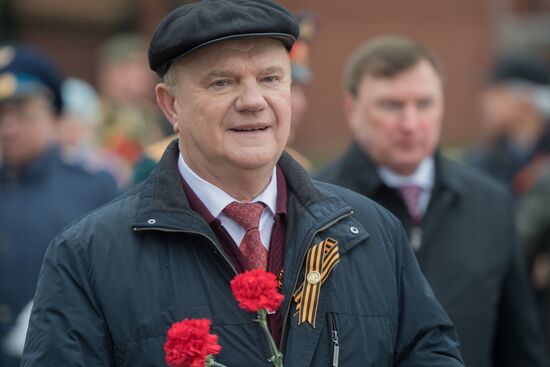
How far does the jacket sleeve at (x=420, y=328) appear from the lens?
11.8 feet

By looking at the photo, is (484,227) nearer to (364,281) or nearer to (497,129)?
(364,281)

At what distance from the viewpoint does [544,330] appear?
24.0 feet

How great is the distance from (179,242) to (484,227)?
7.98 feet

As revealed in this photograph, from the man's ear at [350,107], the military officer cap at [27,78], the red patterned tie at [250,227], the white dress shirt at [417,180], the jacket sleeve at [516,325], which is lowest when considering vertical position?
the jacket sleeve at [516,325]

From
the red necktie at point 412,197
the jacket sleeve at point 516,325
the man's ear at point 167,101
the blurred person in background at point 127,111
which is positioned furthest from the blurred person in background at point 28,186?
the man's ear at point 167,101

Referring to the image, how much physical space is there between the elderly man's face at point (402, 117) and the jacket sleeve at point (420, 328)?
77.8 inches

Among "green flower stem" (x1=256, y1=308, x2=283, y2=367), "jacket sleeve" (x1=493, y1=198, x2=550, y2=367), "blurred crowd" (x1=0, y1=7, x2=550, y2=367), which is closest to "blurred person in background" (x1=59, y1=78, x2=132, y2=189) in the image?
"blurred crowd" (x1=0, y1=7, x2=550, y2=367)

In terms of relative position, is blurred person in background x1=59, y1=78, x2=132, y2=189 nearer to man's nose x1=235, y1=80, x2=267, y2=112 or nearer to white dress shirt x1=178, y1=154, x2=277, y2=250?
white dress shirt x1=178, y1=154, x2=277, y2=250

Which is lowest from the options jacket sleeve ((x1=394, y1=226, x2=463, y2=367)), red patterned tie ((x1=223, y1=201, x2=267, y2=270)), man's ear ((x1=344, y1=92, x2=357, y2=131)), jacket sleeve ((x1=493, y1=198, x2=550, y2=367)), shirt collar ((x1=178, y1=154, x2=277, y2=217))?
jacket sleeve ((x1=493, y1=198, x2=550, y2=367))

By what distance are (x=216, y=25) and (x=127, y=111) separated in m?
7.87

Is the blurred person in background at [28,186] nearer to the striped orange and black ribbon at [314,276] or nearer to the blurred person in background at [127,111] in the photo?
the blurred person in background at [127,111]

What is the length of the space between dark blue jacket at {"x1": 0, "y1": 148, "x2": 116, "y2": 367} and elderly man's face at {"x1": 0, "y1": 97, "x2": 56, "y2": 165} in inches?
2.7

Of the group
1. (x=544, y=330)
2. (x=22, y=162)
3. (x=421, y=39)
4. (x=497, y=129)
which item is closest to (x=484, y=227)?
(x=544, y=330)

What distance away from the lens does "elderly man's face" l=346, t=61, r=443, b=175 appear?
5.68m
